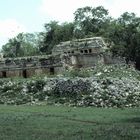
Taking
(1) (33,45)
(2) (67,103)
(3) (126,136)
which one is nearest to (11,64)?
(2) (67,103)

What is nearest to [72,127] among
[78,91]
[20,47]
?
[78,91]

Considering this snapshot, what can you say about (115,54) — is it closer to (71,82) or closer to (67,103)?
(71,82)

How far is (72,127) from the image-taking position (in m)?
19.8

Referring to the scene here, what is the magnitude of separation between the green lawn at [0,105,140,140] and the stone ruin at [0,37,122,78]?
1046 inches

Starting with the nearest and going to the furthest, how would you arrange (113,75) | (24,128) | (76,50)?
(24,128) → (113,75) → (76,50)

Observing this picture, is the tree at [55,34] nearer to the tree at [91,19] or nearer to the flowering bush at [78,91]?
the tree at [91,19]

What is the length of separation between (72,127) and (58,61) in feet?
107

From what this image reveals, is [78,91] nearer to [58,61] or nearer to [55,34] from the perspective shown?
[58,61]

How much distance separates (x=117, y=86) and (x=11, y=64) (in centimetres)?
2181

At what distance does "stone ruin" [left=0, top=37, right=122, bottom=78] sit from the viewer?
52.3 metres

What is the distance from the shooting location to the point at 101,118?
2342 centimetres

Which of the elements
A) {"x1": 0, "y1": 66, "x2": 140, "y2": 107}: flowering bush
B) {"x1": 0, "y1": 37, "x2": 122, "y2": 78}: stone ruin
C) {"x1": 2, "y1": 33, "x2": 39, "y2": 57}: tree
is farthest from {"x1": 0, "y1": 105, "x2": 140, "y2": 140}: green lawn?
{"x1": 2, "y1": 33, "x2": 39, "y2": 57}: tree

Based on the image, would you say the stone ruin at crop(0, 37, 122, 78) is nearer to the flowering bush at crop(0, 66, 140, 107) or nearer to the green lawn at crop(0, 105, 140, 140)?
the flowering bush at crop(0, 66, 140, 107)

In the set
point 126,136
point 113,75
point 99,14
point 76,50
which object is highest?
point 99,14
